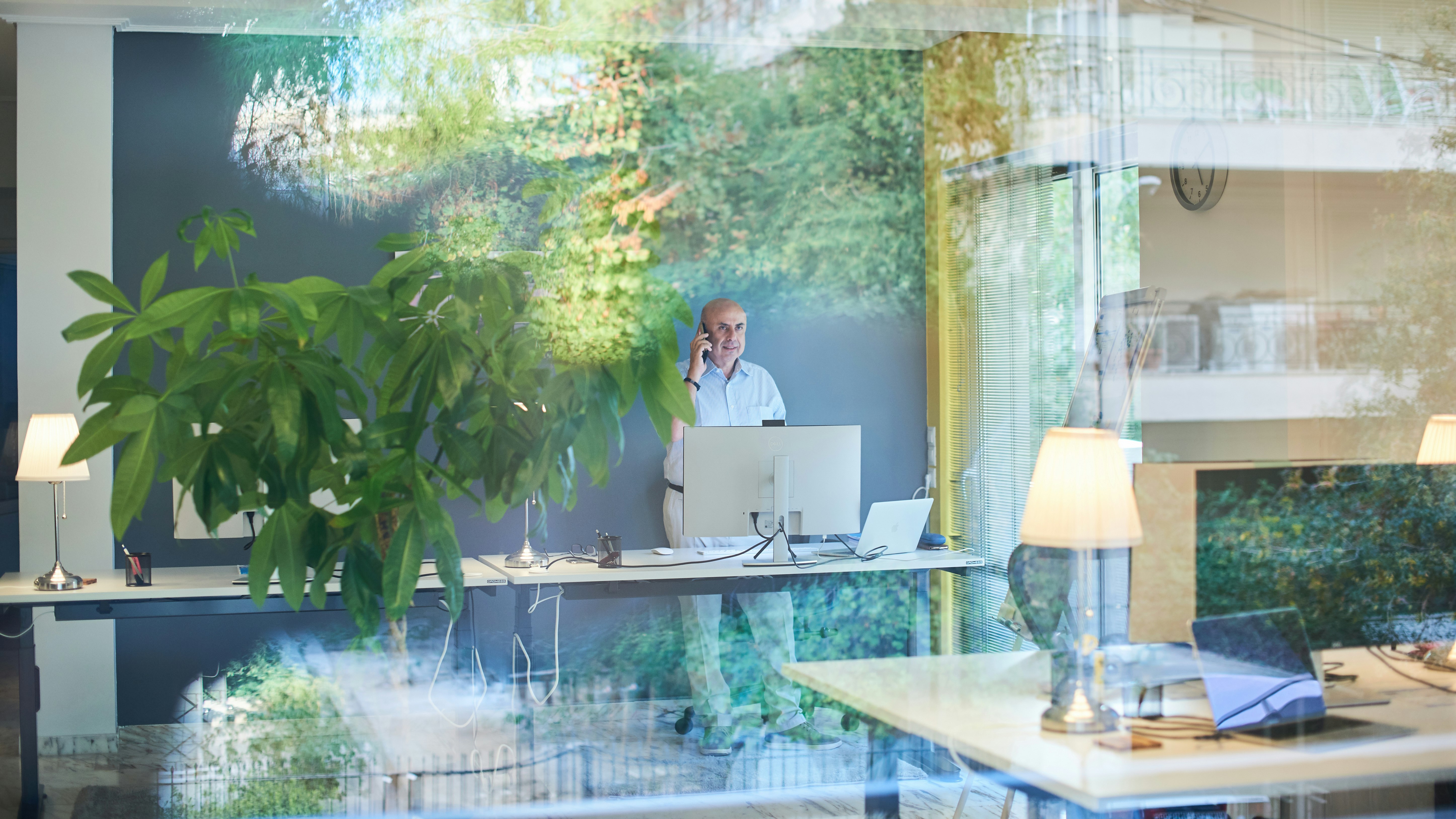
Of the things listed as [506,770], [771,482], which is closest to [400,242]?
[506,770]

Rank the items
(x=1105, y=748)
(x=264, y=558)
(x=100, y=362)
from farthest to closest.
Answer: (x=264, y=558) → (x=100, y=362) → (x=1105, y=748)

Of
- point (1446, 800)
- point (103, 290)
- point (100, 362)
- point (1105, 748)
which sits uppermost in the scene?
point (103, 290)

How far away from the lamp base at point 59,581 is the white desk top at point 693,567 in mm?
1184

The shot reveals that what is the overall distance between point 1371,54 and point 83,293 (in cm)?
261

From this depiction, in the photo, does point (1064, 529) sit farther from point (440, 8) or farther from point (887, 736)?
point (440, 8)

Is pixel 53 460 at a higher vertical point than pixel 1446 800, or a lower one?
higher

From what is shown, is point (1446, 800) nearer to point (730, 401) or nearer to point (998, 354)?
point (998, 354)

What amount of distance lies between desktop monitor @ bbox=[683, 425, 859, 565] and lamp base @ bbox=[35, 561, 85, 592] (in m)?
1.45

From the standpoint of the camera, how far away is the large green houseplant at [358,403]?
1.72 m

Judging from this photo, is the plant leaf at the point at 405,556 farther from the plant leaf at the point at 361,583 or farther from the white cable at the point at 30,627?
the white cable at the point at 30,627

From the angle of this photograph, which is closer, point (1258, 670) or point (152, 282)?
point (152, 282)

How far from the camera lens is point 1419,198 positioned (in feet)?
7.23

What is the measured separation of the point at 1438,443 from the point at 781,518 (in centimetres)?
147

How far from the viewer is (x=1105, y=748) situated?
1.60 meters
